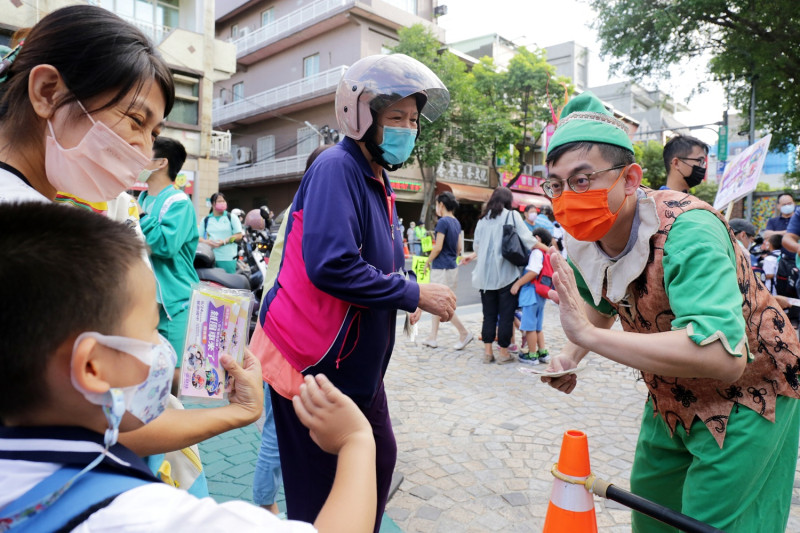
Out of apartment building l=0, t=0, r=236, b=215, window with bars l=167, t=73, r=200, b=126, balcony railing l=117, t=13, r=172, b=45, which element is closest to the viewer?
balcony railing l=117, t=13, r=172, b=45

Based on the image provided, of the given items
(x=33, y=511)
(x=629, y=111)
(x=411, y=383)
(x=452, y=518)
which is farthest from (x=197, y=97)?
(x=629, y=111)

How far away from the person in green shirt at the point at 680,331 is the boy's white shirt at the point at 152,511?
3.53ft

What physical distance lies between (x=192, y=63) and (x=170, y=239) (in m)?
17.7

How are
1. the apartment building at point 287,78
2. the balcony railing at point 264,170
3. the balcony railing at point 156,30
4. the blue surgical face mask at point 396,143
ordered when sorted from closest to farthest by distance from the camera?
1. the blue surgical face mask at point 396,143
2. the balcony railing at point 156,30
3. the apartment building at point 287,78
4. the balcony railing at point 264,170

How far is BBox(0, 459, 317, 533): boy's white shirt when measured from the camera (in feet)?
2.33

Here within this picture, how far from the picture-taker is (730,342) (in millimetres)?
1320

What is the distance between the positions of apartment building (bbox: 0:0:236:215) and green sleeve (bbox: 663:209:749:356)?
1787 cm

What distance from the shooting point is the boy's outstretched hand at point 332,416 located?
1.05 m

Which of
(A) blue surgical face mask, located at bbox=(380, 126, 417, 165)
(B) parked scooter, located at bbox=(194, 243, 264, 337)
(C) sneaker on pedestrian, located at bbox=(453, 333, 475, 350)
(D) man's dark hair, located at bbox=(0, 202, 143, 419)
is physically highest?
(A) blue surgical face mask, located at bbox=(380, 126, 417, 165)

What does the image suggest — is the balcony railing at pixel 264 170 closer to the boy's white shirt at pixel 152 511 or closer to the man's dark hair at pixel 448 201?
the man's dark hair at pixel 448 201

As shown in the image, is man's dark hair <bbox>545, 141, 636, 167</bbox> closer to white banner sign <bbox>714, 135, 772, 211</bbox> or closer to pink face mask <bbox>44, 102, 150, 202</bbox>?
pink face mask <bbox>44, 102, 150, 202</bbox>

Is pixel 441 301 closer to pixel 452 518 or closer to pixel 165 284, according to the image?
pixel 452 518

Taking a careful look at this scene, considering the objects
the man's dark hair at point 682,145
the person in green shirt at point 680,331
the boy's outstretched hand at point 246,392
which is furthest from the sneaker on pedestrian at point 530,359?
the boy's outstretched hand at point 246,392

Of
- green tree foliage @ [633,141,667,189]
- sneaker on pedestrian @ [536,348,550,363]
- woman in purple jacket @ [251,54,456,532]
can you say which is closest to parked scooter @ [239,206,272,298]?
sneaker on pedestrian @ [536,348,550,363]
